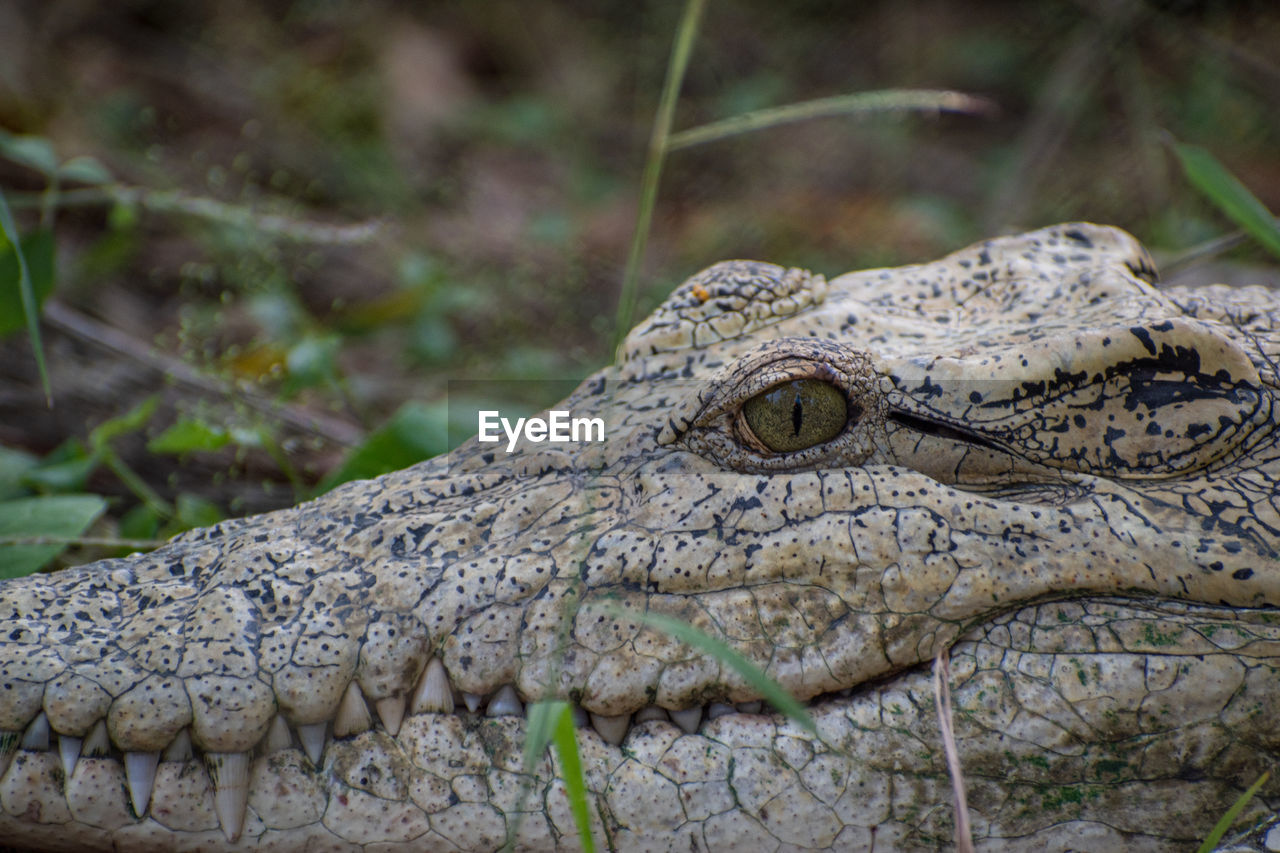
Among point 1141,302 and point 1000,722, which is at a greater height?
point 1141,302

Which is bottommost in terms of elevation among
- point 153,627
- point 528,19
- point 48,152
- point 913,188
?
point 153,627

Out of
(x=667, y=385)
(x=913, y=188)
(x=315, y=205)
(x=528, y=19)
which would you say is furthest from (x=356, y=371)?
(x=528, y=19)

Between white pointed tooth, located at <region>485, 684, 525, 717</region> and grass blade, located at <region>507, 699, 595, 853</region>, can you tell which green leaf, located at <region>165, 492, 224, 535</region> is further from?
grass blade, located at <region>507, 699, 595, 853</region>

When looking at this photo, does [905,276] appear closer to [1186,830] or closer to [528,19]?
[1186,830]

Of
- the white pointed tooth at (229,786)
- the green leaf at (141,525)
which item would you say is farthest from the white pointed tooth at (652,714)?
the green leaf at (141,525)

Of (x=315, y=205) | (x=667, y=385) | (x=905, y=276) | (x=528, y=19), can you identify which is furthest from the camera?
(x=528, y=19)

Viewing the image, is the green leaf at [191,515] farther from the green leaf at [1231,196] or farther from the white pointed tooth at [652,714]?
the green leaf at [1231,196]

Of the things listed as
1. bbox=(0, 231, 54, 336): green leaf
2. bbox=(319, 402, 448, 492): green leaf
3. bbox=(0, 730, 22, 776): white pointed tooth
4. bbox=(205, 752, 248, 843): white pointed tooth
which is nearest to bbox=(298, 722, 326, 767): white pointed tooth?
bbox=(205, 752, 248, 843): white pointed tooth

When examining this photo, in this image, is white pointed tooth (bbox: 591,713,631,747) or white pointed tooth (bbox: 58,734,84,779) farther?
white pointed tooth (bbox: 591,713,631,747)
